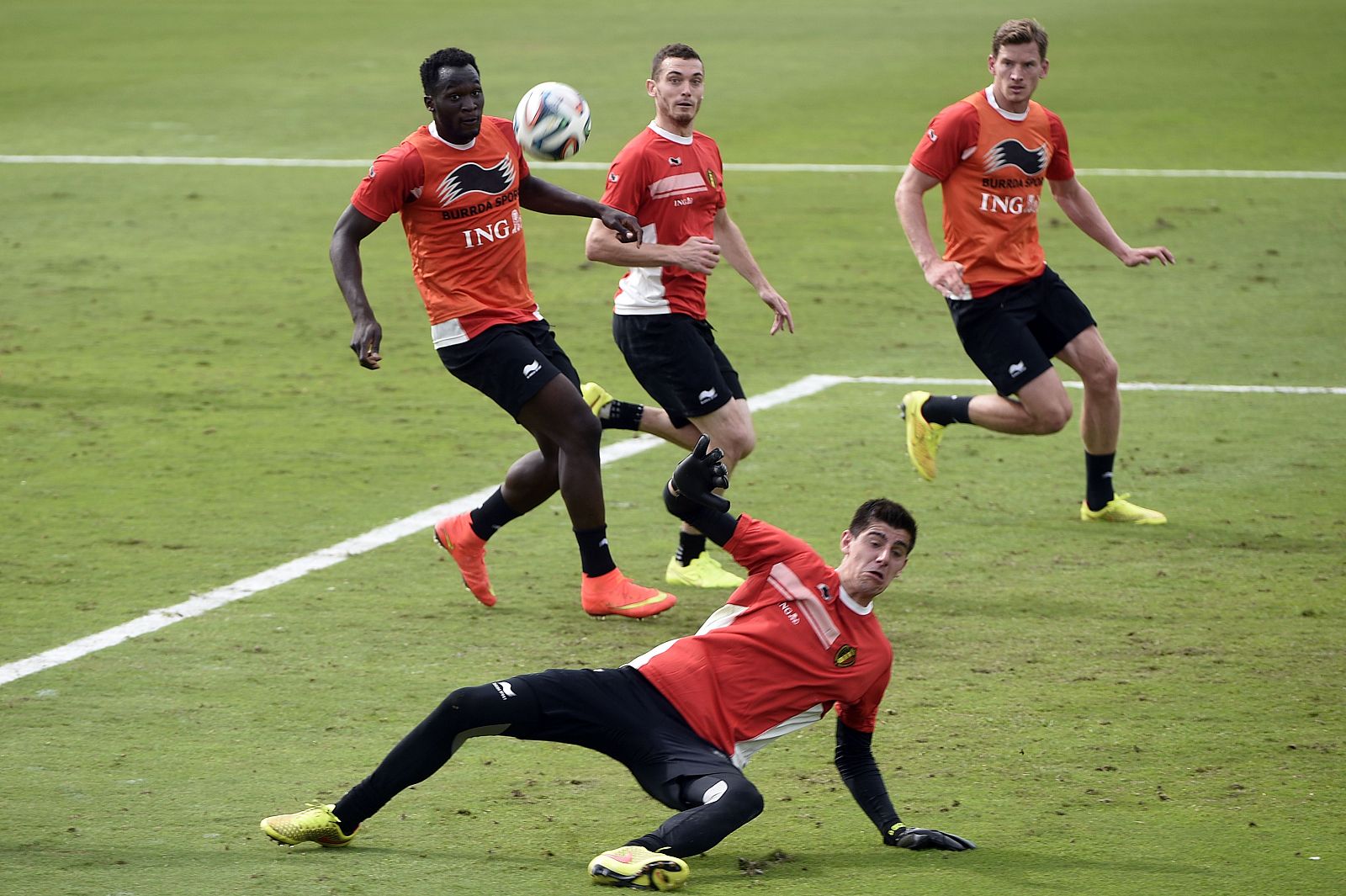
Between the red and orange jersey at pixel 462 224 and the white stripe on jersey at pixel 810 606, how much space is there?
2.66 m

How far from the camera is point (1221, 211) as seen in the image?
728 inches

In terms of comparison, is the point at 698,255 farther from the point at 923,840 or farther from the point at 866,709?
the point at 923,840

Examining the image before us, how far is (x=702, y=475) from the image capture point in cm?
561

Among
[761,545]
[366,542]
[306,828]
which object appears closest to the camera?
[306,828]

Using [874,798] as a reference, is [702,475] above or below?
above

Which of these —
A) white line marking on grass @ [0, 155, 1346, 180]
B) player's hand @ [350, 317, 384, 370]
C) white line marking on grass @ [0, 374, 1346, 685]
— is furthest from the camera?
white line marking on grass @ [0, 155, 1346, 180]

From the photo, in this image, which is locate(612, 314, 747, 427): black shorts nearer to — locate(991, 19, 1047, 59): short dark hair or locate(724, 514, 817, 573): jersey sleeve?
locate(991, 19, 1047, 59): short dark hair

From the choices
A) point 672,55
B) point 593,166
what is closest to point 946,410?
point 672,55

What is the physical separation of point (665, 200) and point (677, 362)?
2.55ft

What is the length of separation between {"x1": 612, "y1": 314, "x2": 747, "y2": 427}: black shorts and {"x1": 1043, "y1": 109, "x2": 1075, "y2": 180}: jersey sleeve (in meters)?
2.17

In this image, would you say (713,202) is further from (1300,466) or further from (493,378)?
(1300,466)

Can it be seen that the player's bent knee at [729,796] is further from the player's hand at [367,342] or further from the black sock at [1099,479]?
the black sock at [1099,479]

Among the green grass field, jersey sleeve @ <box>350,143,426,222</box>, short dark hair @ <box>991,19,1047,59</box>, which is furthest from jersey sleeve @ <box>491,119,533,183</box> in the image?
short dark hair @ <box>991,19,1047,59</box>

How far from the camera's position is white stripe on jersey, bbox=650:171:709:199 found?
869cm
